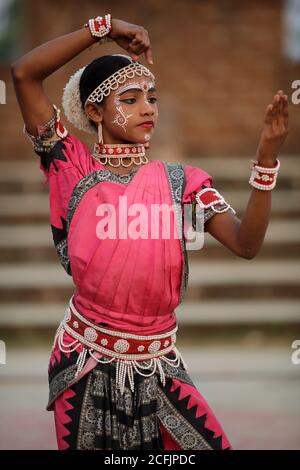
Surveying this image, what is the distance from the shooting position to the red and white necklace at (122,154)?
12.0ft

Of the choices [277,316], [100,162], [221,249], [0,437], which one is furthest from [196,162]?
[100,162]

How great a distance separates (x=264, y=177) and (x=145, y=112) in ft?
1.77

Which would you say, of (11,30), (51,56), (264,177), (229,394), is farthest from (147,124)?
(11,30)

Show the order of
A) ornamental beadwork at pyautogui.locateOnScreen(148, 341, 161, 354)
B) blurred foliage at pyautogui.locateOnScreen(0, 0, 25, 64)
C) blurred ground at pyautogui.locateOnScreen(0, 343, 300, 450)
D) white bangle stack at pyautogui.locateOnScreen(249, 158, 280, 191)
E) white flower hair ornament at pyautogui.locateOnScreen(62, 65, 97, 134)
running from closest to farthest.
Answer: white bangle stack at pyautogui.locateOnScreen(249, 158, 280, 191) < ornamental beadwork at pyautogui.locateOnScreen(148, 341, 161, 354) < white flower hair ornament at pyautogui.locateOnScreen(62, 65, 97, 134) < blurred ground at pyautogui.locateOnScreen(0, 343, 300, 450) < blurred foliage at pyautogui.locateOnScreen(0, 0, 25, 64)

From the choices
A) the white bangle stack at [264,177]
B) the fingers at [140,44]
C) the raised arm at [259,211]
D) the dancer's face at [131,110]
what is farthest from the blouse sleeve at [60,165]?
the white bangle stack at [264,177]

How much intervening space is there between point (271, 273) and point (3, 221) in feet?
9.21

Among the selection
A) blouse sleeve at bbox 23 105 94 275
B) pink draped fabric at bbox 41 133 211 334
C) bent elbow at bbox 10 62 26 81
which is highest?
bent elbow at bbox 10 62 26 81

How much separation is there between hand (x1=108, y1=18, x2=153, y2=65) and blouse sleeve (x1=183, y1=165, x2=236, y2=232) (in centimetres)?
43

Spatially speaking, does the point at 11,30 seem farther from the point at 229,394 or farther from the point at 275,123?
the point at 275,123

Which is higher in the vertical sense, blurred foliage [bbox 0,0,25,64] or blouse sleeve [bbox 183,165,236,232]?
blurred foliage [bbox 0,0,25,64]

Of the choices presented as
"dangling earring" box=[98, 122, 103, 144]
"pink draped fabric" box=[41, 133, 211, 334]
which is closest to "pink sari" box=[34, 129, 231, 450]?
"pink draped fabric" box=[41, 133, 211, 334]

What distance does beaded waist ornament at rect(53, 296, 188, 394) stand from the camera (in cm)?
356

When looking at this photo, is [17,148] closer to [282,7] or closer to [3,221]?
[3,221]

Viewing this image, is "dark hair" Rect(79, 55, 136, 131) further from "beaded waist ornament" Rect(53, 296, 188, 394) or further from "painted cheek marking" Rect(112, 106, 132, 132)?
"beaded waist ornament" Rect(53, 296, 188, 394)
